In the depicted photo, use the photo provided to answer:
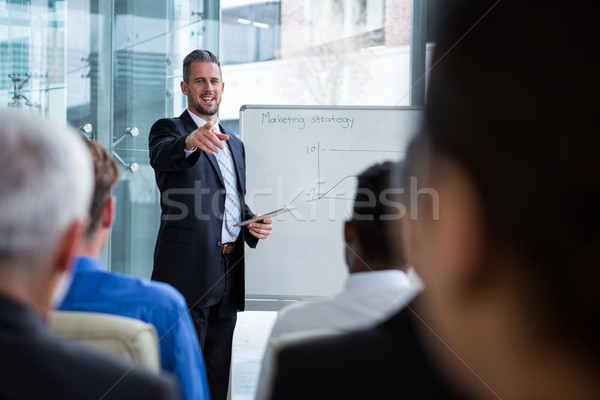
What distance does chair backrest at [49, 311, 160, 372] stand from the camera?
487 mm

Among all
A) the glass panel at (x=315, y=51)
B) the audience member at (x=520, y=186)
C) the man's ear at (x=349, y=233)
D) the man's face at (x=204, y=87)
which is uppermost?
the glass panel at (x=315, y=51)

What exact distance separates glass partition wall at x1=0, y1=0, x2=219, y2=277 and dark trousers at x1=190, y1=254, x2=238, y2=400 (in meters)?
0.99

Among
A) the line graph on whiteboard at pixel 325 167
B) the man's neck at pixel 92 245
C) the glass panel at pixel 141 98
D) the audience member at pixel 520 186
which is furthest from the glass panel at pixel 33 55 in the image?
the audience member at pixel 520 186

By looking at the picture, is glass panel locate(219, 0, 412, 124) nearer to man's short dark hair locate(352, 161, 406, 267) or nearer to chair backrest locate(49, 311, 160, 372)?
chair backrest locate(49, 311, 160, 372)

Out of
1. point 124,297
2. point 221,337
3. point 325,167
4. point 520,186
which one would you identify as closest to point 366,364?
point 520,186

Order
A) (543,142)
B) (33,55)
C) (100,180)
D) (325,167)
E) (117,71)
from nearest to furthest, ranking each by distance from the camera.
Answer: (543,142) < (100,180) < (325,167) < (33,55) < (117,71)

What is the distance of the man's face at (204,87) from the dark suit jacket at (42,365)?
1.59 m

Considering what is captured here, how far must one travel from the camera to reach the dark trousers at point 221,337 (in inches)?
72.1

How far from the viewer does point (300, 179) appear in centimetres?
210

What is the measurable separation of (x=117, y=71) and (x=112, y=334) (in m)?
2.34

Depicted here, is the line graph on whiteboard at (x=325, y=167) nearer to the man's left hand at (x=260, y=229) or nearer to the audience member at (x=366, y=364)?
the man's left hand at (x=260, y=229)

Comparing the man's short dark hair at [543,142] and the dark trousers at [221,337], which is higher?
the man's short dark hair at [543,142]

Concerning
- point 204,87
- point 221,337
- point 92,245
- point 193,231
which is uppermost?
point 204,87

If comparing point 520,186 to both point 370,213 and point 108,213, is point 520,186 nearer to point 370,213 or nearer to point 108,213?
point 370,213
